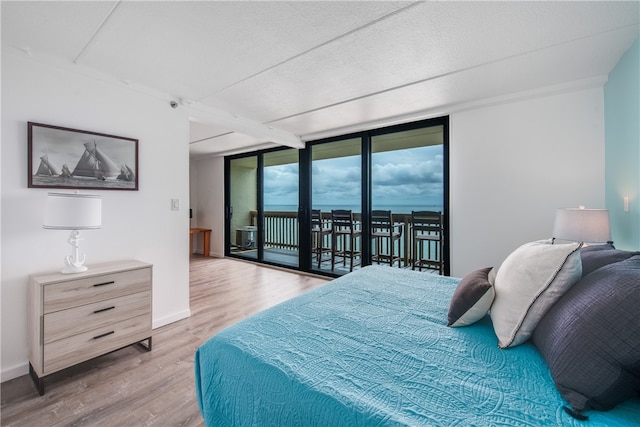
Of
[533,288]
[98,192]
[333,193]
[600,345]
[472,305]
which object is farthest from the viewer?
[333,193]

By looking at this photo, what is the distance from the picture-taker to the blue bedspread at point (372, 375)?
742 millimetres

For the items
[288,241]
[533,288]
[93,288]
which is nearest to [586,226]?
[533,288]

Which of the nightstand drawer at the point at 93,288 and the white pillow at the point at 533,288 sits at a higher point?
the white pillow at the point at 533,288

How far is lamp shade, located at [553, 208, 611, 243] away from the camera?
1946mm

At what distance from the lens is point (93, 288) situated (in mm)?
1936

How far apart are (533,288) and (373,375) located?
747mm

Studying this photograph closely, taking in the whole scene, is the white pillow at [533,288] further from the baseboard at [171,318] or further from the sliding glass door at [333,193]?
the sliding glass door at [333,193]

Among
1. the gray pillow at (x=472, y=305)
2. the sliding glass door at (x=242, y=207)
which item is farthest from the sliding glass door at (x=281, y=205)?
the gray pillow at (x=472, y=305)

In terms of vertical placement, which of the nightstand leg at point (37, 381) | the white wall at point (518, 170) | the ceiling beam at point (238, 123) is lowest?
the nightstand leg at point (37, 381)

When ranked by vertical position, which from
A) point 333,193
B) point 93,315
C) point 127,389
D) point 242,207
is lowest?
point 127,389

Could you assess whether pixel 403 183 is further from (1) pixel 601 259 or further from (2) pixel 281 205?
(1) pixel 601 259

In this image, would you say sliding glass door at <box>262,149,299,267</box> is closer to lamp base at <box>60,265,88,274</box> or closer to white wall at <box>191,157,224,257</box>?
white wall at <box>191,157,224,257</box>

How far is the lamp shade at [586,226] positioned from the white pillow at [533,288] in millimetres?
1287

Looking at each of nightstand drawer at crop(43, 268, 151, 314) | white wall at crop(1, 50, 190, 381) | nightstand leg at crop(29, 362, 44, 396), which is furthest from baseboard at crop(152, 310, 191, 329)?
nightstand leg at crop(29, 362, 44, 396)
